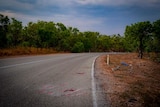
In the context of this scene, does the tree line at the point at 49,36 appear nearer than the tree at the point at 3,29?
No

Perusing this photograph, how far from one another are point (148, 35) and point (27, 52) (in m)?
25.5

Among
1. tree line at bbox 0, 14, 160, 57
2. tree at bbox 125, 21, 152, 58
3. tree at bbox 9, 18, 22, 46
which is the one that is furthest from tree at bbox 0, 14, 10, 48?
tree at bbox 125, 21, 152, 58

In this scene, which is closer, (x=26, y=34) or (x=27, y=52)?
(x=27, y=52)

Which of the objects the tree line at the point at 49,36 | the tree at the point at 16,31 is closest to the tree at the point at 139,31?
the tree line at the point at 49,36

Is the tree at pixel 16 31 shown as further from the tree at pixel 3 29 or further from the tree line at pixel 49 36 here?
the tree at pixel 3 29

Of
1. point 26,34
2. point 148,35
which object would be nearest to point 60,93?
point 148,35

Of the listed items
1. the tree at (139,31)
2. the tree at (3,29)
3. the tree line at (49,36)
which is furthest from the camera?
the tree at (139,31)

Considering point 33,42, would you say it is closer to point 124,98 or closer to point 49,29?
point 49,29

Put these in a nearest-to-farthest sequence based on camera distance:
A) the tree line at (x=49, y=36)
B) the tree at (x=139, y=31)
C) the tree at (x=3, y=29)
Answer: the tree at (x=3, y=29)
the tree line at (x=49, y=36)
the tree at (x=139, y=31)

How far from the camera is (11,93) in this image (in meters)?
6.61

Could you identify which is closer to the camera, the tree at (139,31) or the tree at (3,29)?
the tree at (3,29)

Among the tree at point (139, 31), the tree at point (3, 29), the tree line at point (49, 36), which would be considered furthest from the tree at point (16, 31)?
the tree at point (139, 31)

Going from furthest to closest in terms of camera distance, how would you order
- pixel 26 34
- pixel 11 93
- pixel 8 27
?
pixel 26 34 → pixel 8 27 → pixel 11 93

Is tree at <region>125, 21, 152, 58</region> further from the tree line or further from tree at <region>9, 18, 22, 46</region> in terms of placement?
tree at <region>9, 18, 22, 46</region>
